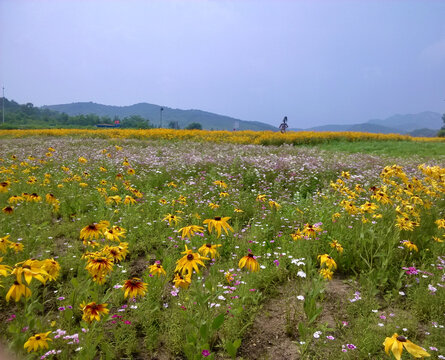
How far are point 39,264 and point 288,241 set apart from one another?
273 centimetres

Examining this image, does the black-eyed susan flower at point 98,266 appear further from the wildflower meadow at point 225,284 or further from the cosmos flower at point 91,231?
the cosmos flower at point 91,231

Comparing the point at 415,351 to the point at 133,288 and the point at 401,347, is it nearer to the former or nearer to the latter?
the point at 401,347

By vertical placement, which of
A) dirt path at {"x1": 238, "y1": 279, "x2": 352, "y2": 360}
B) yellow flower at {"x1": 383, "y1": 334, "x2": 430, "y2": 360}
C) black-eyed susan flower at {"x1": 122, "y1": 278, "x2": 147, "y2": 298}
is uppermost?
yellow flower at {"x1": 383, "y1": 334, "x2": 430, "y2": 360}

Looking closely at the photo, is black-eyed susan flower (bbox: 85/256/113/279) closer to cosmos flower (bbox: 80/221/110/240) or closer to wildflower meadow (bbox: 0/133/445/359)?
wildflower meadow (bbox: 0/133/445/359)

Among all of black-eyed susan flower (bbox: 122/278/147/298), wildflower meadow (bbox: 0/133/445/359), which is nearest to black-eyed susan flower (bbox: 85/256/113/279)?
wildflower meadow (bbox: 0/133/445/359)

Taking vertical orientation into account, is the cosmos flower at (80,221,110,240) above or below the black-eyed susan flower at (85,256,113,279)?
above

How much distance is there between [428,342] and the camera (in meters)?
2.04

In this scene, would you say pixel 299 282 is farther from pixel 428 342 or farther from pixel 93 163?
pixel 93 163

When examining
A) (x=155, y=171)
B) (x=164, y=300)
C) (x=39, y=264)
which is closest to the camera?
(x=39, y=264)

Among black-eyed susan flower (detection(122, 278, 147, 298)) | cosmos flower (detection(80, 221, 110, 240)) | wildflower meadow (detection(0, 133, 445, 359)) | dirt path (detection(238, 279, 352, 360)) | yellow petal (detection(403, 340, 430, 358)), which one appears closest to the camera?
yellow petal (detection(403, 340, 430, 358))

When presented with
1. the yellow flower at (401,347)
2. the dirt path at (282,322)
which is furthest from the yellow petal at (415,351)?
the dirt path at (282,322)

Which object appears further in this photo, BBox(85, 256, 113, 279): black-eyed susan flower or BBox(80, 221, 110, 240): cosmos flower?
BBox(80, 221, 110, 240): cosmos flower

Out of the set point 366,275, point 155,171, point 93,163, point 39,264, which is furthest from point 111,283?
point 93,163

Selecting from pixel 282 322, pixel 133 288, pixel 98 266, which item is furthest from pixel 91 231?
pixel 282 322
